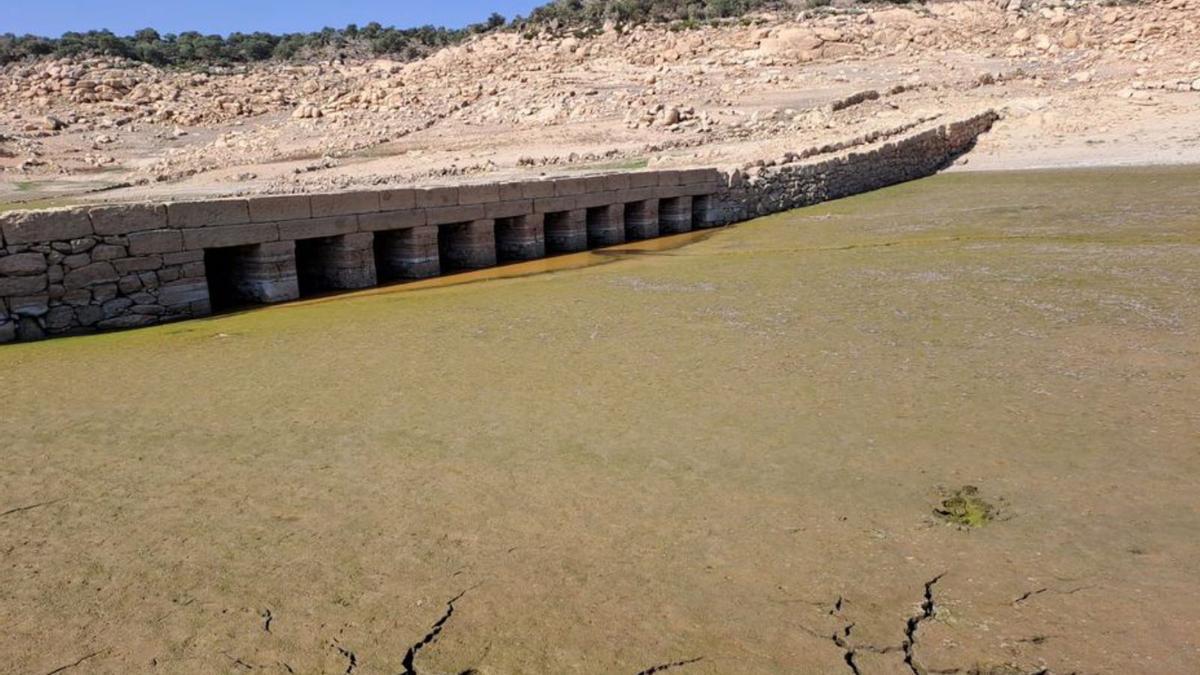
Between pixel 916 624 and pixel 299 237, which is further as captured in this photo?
pixel 299 237

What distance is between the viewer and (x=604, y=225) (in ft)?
49.0

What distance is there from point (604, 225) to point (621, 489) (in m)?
10.3

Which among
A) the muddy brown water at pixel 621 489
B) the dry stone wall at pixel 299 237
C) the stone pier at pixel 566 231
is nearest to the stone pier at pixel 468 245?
the dry stone wall at pixel 299 237

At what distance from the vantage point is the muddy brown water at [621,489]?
3617mm

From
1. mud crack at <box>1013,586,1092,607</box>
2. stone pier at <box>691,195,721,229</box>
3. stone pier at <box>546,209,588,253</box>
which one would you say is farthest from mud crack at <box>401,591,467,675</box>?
stone pier at <box>691,195,721,229</box>

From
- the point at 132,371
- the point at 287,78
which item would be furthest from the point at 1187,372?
the point at 287,78

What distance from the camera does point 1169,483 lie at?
465 cm

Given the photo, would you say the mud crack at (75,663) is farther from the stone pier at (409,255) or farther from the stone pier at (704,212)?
the stone pier at (704,212)

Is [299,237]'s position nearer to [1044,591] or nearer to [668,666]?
[668,666]

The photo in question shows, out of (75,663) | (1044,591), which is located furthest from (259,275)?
(1044,591)

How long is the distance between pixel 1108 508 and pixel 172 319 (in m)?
7.99

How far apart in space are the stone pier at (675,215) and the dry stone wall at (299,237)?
0.02 m

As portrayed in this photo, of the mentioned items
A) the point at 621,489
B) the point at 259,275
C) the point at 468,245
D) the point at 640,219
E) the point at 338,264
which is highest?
the point at 621,489

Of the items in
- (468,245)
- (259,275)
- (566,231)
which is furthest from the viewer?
(566,231)
